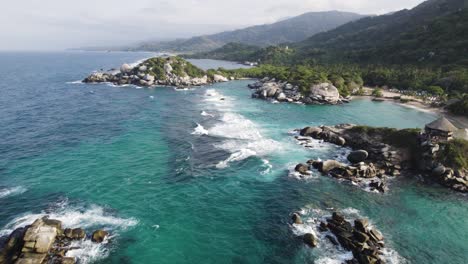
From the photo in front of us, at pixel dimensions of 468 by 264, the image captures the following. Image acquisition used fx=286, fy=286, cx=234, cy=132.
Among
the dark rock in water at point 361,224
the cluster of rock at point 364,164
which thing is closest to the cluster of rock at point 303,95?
the cluster of rock at point 364,164

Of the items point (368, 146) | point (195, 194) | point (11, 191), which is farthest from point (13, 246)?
point (368, 146)

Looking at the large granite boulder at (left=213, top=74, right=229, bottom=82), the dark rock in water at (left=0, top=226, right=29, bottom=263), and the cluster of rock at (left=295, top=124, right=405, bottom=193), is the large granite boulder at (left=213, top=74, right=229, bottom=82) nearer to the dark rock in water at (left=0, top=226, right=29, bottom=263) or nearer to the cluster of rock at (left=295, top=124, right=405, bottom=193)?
the cluster of rock at (left=295, top=124, right=405, bottom=193)

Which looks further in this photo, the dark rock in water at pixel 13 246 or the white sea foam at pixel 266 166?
the white sea foam at pixel 266 166

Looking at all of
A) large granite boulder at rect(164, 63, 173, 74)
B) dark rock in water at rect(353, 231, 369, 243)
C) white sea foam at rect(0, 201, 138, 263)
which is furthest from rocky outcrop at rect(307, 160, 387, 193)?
large granite boulder at rect(164, 63, 173, 74)

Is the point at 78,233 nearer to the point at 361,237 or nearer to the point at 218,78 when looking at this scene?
the point at 361,237

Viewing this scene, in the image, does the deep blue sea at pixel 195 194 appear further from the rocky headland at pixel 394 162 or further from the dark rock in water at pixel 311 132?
the dark rock in water at pixel 311 132

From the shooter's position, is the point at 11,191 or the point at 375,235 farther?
the point at 11,191
